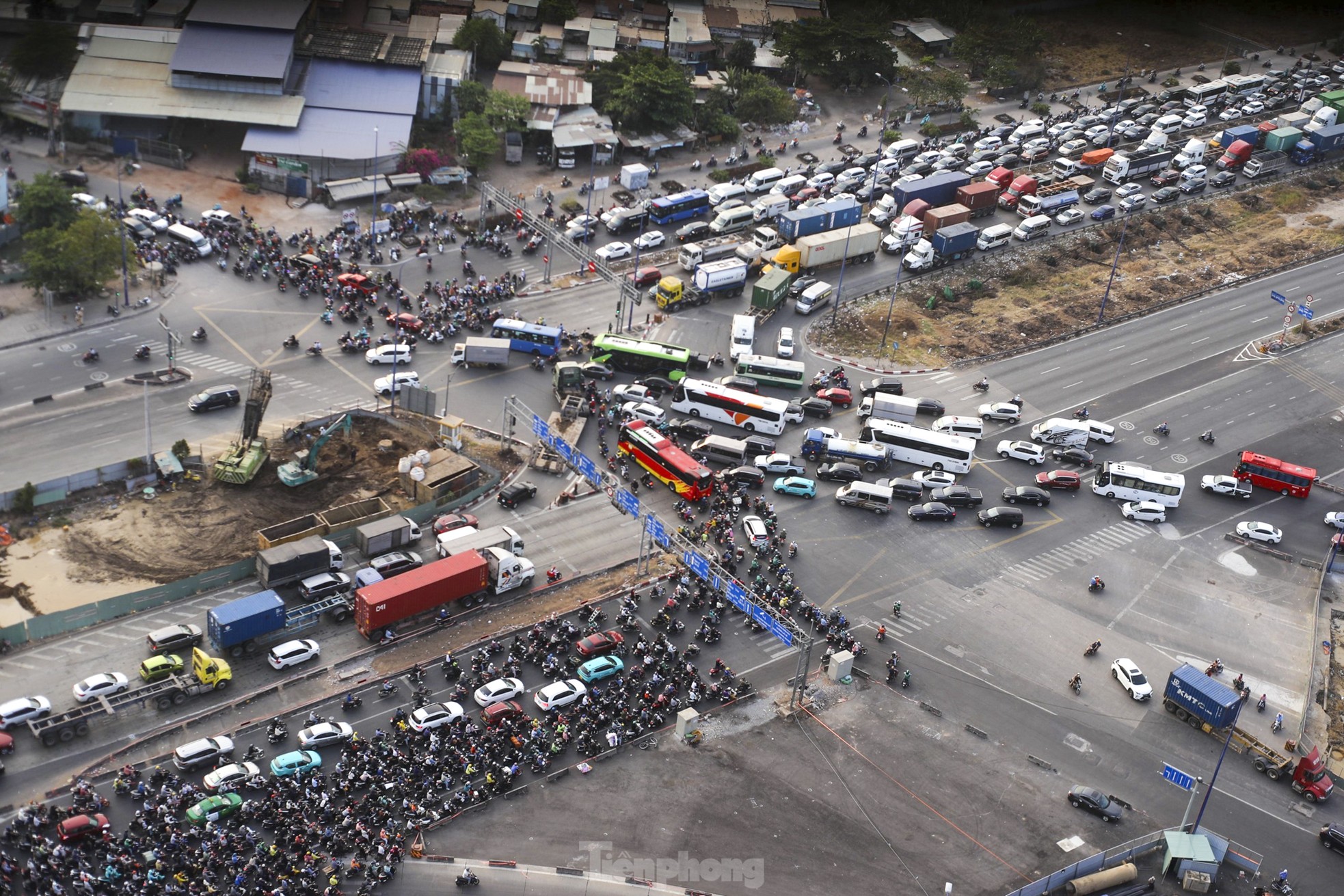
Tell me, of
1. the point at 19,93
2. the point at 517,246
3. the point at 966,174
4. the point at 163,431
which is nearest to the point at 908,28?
the point at 966,174

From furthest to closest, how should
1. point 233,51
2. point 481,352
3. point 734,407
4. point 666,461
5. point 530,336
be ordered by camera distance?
point 233,51
point 530,336
point 481,352
point 734,407
point 666,461

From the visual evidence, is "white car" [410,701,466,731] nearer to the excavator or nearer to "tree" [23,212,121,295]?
the excavator

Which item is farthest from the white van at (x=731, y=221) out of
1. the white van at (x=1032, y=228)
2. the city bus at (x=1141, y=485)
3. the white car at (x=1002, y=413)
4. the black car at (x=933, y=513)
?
the city bus at (x=1141, y=485)

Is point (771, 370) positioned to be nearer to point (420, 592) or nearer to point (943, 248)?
point (943, 248)

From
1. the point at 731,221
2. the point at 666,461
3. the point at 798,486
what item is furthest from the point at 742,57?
the point at 666,461

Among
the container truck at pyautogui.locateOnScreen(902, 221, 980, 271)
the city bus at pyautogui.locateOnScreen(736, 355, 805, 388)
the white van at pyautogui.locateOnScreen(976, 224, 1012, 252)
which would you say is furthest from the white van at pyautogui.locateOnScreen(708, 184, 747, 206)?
the city bus at pyautogui.locateOnScreen(736, 355, 805, 388)

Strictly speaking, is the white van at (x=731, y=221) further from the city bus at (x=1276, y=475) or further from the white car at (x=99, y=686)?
the white car at (x=99, y=686)

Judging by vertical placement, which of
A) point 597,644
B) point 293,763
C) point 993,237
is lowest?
point 293,763
